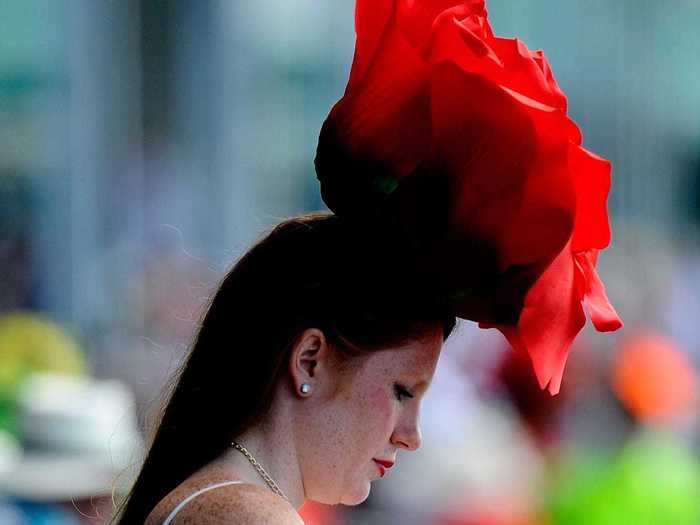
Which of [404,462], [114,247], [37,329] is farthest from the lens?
[114,247]

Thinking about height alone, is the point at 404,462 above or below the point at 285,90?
below

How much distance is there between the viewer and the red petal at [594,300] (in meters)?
1.60

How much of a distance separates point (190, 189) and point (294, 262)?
5970 mm

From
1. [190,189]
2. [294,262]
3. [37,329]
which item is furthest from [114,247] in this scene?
[294,262]

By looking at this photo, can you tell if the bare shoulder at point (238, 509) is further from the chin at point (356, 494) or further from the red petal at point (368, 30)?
the red petal at point (368, 30)

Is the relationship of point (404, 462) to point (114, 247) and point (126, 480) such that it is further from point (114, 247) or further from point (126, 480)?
point (126, 480)

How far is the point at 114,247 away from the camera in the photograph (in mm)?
7184

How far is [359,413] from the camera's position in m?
1.59

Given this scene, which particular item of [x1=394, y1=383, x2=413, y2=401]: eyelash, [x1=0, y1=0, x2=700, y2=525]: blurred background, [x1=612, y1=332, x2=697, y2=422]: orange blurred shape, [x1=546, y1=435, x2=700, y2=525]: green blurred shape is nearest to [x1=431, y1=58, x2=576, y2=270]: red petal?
[x1=394, y1=383, x2=413, y2=401]: eyelash

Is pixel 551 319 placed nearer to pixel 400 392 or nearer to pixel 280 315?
pixel 400 392

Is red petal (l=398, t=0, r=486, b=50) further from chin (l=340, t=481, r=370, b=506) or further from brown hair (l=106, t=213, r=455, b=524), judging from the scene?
chin (l=340, t=481, r=370, b=506)

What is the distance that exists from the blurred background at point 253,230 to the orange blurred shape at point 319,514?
2cm

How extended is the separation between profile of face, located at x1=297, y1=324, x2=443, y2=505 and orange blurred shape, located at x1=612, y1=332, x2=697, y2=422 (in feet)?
14.4

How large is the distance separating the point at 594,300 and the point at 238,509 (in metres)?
0.50
